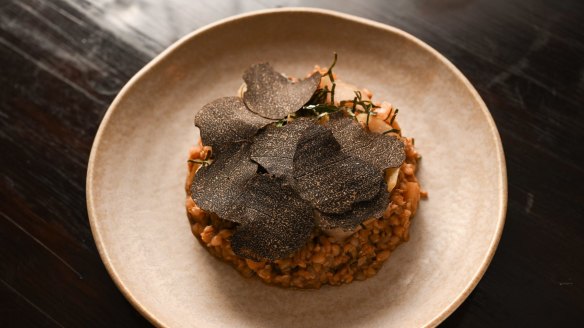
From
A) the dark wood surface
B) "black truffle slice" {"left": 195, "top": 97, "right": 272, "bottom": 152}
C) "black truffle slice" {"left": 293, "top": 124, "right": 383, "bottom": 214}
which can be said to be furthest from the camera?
the dark wood surface

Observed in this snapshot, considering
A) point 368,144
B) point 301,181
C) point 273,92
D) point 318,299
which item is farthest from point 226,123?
point 318,299

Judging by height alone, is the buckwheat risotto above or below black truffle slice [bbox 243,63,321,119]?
below

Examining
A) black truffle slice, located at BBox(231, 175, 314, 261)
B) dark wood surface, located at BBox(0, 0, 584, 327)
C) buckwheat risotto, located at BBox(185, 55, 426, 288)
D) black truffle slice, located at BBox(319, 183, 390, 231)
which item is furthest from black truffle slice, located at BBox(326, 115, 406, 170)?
dark wood surface, located at BBox(0, 0, 584, 327)

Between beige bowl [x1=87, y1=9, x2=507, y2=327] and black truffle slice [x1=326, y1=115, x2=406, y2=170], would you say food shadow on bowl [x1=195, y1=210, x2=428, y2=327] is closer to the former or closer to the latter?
beige bowl [x1=87, y1=9, x2=507, y2=327]

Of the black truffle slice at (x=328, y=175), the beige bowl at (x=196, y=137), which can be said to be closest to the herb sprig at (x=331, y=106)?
the black truffle slice at (x=328, y=175)

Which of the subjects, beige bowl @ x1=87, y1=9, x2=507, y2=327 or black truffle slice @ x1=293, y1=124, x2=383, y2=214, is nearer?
black truffle slice @ x1=293, y1=124, x2=383, y2=214

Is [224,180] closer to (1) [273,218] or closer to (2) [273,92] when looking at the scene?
(1) [273,218]

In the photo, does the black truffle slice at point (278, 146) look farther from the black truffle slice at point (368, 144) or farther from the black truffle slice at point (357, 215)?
the black truffle slice at point (357, 215)

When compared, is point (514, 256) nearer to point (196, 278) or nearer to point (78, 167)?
point (196, 278)
